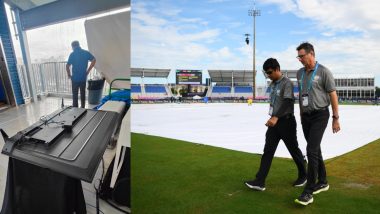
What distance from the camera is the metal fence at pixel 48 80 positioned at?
129cm

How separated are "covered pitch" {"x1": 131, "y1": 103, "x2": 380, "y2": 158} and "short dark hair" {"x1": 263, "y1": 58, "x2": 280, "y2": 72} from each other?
0.55 m

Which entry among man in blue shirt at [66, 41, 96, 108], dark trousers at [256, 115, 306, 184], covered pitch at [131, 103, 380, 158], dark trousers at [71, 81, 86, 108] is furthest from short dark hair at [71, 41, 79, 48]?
dark trousers at [256, 115, 306, 184]

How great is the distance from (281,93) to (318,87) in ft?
0.74

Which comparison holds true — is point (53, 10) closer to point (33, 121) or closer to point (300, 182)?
point (33, 121)

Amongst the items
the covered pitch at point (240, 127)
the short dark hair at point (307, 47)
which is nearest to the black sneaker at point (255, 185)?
the covered pitch at point (240, 127)

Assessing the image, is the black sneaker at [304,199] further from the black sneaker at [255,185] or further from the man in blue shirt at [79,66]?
the man in blue shirt at [79,66]

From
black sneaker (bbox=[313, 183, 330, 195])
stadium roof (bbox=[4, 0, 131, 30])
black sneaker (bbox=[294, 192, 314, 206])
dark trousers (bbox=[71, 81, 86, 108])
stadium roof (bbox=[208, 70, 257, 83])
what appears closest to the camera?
stadium roof (bbox=[4, 0, 131, 30])

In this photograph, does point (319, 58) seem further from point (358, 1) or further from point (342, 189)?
point (342, 189)

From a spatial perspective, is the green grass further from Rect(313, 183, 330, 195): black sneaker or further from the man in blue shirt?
the man in blue shirt

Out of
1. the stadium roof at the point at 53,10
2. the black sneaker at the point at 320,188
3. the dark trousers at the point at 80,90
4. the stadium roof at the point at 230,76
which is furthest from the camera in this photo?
the stadium roof at the point at 230,76

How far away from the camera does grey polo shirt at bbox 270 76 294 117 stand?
84.7 inches

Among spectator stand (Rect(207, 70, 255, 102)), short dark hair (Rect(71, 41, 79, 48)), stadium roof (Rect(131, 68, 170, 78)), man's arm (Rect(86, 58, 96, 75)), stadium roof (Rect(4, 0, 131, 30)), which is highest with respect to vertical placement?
stadium roof (Rect(4, 0, 131, 30))

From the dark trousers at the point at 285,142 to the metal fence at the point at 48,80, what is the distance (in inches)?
56.9

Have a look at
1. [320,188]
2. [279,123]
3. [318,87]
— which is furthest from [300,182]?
[318,87]
